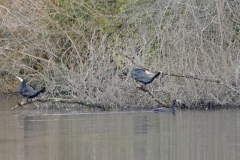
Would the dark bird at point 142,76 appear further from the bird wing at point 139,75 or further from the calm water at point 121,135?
the calm water at point 121,135

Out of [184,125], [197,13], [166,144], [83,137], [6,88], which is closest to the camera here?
[166,144]

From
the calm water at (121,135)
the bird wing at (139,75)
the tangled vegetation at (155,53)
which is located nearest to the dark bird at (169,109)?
the calm water at (121,135)

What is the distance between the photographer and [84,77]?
1892 centimetres

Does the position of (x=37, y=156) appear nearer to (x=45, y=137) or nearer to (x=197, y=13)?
(x=45, y=137)

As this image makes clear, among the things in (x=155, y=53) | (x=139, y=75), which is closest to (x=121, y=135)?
(x=139, y=75)

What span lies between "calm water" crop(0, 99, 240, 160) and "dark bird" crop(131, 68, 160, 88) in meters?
0.75

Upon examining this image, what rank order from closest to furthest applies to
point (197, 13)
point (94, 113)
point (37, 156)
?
point (37, 156)
point (94, 113)
point (197, 13)

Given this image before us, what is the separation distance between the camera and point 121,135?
13.2 meters

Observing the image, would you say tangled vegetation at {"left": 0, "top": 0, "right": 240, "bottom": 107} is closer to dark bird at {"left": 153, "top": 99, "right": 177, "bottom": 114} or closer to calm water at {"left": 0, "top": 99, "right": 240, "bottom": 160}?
dark bird at {"left": 153, "top": 99, "right": 177, "bottom": 114}

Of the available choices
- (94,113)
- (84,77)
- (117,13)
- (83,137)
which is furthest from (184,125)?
(117,13)

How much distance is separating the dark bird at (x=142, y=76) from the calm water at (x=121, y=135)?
752mm

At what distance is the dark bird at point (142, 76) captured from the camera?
679 inches

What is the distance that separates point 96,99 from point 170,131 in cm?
527

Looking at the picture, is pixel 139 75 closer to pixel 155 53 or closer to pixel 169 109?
pixel 169 109
